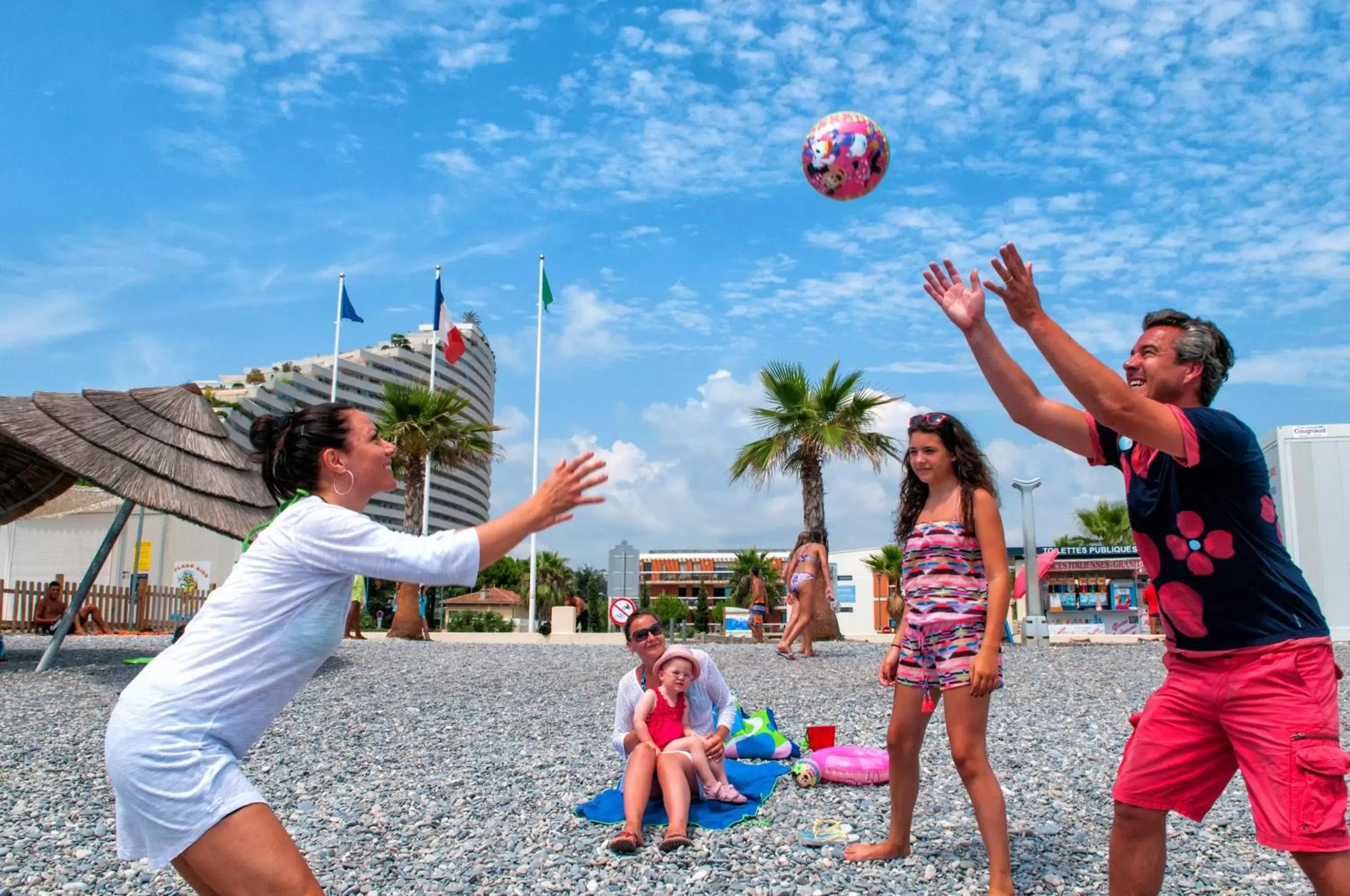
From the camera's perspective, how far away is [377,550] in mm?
2133

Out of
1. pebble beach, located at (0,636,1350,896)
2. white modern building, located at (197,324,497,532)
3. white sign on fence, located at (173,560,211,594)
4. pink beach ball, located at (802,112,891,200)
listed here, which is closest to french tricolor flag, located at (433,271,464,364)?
white sign on fence, located at (173,560,211,594)

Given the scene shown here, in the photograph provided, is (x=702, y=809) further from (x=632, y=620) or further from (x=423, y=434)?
(x=423, y=434)

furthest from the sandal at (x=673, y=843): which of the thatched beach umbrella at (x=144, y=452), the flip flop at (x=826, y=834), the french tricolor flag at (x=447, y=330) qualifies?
the french tricolor flag at (x=447, y=330)

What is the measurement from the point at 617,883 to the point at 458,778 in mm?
2372

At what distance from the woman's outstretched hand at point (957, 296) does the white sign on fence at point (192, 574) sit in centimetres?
2751

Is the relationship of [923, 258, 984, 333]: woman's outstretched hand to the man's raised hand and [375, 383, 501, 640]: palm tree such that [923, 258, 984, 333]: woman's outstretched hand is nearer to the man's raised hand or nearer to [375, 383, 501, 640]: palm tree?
the man's raised hand

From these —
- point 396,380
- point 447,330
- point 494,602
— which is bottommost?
point 494,602

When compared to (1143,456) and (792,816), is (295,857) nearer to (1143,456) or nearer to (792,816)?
(1143,456)

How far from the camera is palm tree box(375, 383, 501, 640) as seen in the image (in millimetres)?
23094

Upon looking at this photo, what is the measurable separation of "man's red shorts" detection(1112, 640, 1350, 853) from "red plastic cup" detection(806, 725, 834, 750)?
3.55 meters

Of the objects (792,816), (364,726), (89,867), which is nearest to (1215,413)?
(792,816)

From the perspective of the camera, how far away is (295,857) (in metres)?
2.10

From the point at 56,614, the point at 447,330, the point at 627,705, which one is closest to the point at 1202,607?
the point at 627,705

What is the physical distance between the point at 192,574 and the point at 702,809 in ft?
84.8
